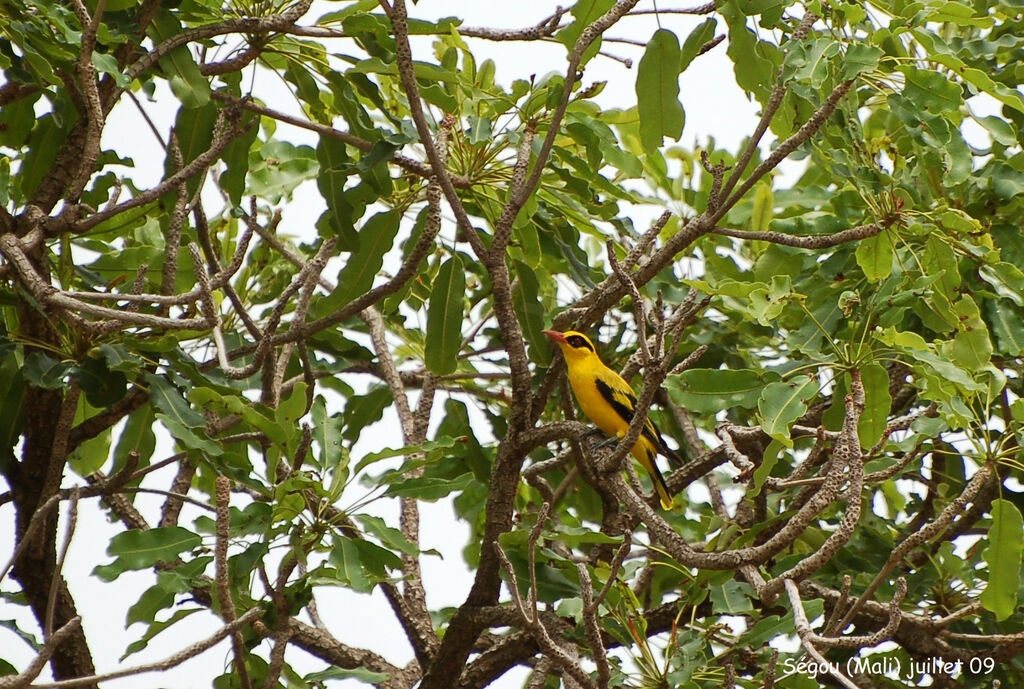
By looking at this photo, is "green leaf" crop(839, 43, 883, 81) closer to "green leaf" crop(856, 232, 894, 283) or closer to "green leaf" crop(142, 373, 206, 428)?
"green leaf" crop(856, 232, 894, 283)

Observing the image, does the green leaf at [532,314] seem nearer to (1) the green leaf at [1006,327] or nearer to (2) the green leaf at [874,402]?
(2) the green leaf at [874,402]

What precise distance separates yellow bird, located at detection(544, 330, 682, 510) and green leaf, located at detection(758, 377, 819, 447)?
130 centimetres

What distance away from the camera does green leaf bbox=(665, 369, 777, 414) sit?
365cm

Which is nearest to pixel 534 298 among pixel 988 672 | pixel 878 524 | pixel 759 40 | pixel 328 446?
pixel 328 446

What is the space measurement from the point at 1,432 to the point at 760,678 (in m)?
2.75

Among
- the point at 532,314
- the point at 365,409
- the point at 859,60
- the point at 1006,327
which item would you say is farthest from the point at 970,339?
the point at 365,409

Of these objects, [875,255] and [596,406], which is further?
[596,406]

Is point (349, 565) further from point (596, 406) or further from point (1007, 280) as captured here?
point (1007, 280)

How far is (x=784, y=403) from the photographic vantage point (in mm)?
3451

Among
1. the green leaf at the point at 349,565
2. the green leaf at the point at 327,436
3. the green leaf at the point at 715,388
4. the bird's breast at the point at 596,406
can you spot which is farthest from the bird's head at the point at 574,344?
the green leaf at the point at 349,565

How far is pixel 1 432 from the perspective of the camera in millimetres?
3795

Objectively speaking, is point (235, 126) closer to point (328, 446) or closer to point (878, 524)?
point (328, 446)

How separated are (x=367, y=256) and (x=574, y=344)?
124 cm

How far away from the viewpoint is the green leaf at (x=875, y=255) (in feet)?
12.1
